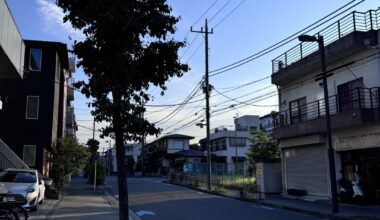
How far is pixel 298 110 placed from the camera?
29609mm

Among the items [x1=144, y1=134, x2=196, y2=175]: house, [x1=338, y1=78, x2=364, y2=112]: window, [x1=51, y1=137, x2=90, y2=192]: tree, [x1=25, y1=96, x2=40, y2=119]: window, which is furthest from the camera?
[x1=144, y1=134, x2=196, y2=175]: house

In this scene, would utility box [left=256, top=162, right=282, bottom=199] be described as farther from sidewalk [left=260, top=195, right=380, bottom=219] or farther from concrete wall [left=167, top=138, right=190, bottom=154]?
concrete wall [left=167, top=138, right=190, bottom=154]

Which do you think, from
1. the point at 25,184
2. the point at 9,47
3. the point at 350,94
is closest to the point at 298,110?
the point at 350,94

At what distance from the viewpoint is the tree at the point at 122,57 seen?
9.07 m

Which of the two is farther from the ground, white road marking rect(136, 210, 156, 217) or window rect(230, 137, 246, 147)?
window rect(230, 137, 246, 147)

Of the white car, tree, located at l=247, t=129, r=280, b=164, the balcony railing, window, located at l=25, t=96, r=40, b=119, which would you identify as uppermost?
window, located at l=25, t=96, r=40, b=119

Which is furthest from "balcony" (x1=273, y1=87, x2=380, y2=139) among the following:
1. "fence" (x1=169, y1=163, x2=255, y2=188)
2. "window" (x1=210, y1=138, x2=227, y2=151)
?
"window" (x1=210, y1=138, x2=227, y2=151)

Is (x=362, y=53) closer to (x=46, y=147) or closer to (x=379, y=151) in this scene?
(x=379, y=151)

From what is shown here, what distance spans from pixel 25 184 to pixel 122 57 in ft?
38.6

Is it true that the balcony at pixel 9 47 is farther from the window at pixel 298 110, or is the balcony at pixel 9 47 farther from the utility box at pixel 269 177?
the utility box at pixel 269 177

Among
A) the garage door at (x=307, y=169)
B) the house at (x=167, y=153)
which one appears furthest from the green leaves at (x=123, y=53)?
the house at (x=167, y=153)

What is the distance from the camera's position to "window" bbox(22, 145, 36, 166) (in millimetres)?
30350

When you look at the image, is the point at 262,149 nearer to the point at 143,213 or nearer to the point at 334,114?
the point at 334,114

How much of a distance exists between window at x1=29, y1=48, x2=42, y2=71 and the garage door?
17009mm
